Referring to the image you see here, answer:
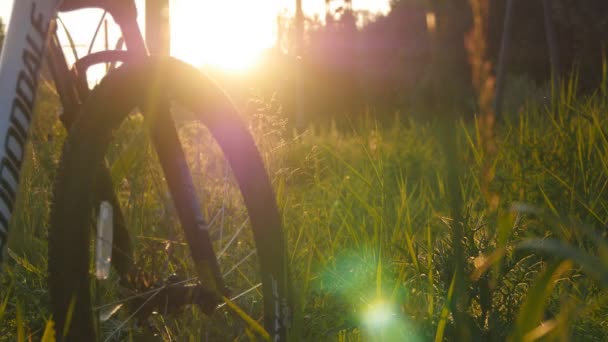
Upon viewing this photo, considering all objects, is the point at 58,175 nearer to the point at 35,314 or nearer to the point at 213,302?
the point at 213,302

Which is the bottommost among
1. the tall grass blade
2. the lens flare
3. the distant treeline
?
the lens flare

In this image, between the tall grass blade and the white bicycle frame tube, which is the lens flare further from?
the white bicycle frame tube

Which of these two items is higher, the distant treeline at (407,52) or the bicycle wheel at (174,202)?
the distant treeline at (407,52)

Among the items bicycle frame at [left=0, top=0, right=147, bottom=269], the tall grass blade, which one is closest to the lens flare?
the tall grass blade

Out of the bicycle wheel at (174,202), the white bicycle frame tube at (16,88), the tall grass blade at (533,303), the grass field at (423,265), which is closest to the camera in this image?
the tall grass blade at (533,303)

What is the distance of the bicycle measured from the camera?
3.68ft

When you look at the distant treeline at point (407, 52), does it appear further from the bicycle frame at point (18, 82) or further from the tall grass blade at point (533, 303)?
the tall grass blade at point (533, 303)

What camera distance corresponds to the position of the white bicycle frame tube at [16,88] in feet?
3.60

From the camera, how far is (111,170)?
1704mm

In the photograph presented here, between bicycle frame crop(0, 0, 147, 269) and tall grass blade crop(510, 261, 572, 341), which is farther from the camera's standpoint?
bicycle frame crop(0, 0, 147, 269)

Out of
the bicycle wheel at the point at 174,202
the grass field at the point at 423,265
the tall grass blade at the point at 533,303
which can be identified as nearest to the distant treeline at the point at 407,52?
the grass field at the point at 423,265

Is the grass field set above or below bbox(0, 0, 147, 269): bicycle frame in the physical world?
below

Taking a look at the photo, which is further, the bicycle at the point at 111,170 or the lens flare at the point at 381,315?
the lens flare at the point at 381,315

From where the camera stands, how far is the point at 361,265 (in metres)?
2.09
